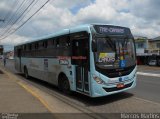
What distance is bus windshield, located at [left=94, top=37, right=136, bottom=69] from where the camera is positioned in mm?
10211

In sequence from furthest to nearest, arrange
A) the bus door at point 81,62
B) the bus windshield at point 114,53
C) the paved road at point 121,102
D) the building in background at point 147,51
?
the building in background at point 147,51 < the bus door at point 81,62 < the bus windshield at point 114,53 < the paved road at point 121,102

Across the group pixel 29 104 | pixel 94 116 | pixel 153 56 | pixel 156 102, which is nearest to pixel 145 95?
pixel 156 102

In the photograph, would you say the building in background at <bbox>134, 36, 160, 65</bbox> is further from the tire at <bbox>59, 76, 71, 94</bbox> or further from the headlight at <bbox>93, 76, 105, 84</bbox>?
the headlight at <bbox>93, 76, 105, 84</bbox>

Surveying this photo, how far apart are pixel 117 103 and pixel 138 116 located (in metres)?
2.20

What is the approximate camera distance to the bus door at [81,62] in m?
10.4

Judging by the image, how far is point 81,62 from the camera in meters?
10.8

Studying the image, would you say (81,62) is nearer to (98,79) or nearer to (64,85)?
(98,79)

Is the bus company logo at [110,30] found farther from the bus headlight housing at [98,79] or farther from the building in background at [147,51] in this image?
the building in background at [147,51]

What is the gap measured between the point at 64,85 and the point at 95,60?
10.2 ft

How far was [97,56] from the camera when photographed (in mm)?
10133

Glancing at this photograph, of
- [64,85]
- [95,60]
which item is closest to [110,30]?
[95,60]

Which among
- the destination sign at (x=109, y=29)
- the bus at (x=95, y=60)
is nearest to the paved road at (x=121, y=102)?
the bus at (x=95, y=60)

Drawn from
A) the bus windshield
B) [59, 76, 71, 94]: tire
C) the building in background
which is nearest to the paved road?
[59, 76, 71, 94]: tire

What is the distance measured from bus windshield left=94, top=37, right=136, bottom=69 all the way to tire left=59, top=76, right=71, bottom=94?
262 centimetres
